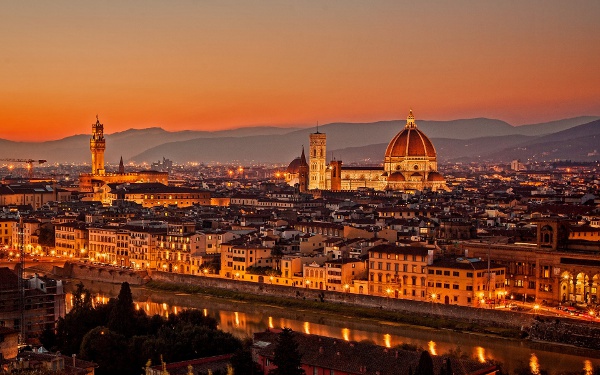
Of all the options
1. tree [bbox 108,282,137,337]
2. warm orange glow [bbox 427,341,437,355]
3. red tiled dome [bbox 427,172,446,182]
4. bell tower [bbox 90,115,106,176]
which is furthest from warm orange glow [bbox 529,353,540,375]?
bell tower [bbox 90,115,106,176]

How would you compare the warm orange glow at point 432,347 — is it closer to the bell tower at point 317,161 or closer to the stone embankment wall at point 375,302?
the stone embankment wall at point 375,302

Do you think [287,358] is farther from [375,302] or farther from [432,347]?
[375,302]

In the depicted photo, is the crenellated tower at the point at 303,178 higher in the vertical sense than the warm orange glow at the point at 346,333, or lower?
higher

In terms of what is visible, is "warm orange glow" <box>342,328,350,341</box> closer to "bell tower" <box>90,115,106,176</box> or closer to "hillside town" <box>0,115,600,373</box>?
"hillside town" <box>0,115,600,373</box>

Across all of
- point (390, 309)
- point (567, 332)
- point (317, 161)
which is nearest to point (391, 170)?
point (317, 161)

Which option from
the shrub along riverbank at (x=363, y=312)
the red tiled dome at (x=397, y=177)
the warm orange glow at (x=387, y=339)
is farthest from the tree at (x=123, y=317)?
the red tiled dome at (x=397, y=177)

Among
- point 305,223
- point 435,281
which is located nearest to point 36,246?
point 305,223

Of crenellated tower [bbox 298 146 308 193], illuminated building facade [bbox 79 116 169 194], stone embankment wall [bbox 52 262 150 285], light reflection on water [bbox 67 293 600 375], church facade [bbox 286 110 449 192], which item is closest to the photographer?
light reflection on water [bbox 67 293 600 375]
